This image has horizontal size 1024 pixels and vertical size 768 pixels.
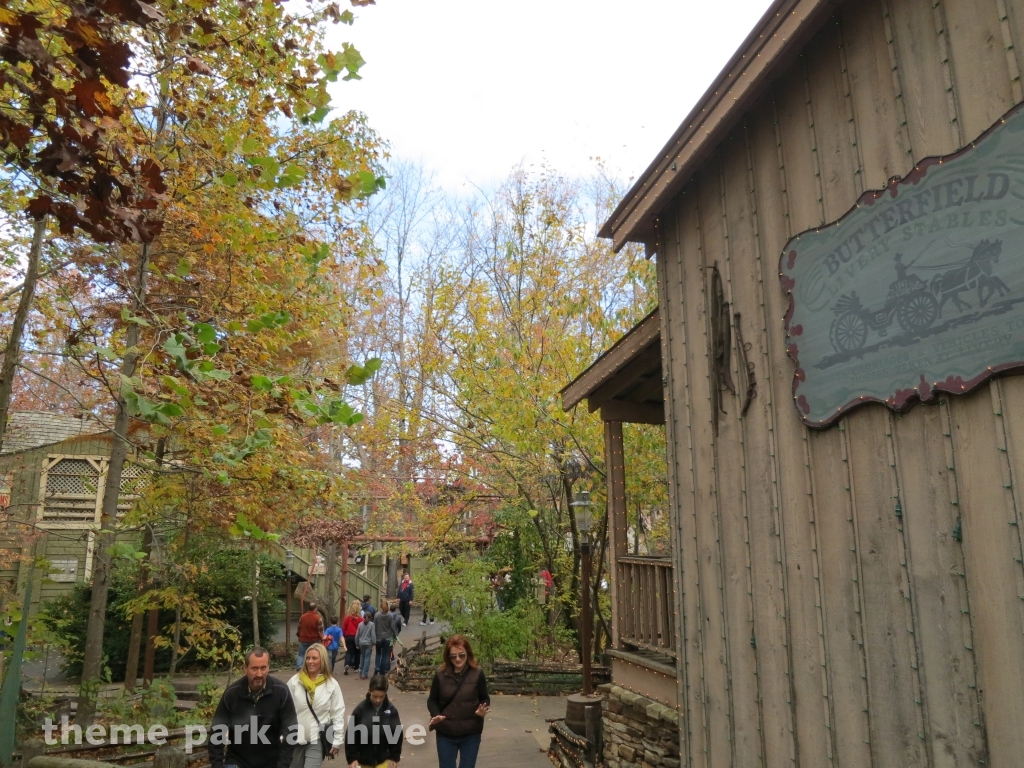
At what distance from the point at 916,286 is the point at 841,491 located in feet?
4.41

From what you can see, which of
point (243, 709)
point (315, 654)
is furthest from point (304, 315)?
point (243, 709)

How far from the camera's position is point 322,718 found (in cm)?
611

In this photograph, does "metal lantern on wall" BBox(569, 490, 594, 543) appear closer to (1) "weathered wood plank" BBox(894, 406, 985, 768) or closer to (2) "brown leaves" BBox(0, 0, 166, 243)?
(1) "weathered wood plank" BBox(894, 406, 985, 768)

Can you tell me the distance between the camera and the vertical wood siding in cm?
385

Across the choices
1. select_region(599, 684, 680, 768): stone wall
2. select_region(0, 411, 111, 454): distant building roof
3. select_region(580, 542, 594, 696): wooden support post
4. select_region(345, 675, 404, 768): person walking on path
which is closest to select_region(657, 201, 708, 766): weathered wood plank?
select_region(599, 684, 680, 768): stone wall

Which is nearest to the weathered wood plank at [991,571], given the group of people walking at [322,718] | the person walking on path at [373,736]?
the group of people walking at [322,718]

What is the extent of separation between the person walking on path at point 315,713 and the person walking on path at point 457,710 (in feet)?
2.60

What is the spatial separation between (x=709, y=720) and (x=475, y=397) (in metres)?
9.58

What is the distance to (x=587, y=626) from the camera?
37.0 feet

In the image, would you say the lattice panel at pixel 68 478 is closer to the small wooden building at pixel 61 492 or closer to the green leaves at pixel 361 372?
the small wooden building at pixel 61 492

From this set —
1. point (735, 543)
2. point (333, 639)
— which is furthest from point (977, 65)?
point (333, 639)

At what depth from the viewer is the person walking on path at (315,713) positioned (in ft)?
19.8

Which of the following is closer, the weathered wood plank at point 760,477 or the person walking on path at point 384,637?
the weathered wood plank at point 760,477

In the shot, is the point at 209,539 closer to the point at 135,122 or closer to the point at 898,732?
the point at 135,122
